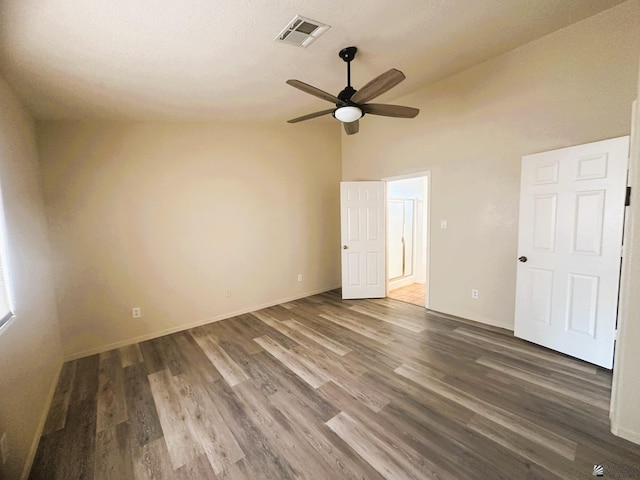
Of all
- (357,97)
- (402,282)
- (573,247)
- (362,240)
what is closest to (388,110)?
(357,97)

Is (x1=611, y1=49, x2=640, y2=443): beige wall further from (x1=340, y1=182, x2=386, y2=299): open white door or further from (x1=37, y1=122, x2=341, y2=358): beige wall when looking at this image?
(x1=37, y1=122, x2=341, y2=358): beige wall

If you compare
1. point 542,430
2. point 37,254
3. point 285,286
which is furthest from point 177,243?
point 542,430

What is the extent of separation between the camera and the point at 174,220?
10.9ft

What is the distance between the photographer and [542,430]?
1639 millimetres

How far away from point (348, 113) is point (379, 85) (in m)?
0.35

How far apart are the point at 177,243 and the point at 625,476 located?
4.23m

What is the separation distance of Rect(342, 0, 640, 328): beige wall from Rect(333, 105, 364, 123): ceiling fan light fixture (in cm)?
177

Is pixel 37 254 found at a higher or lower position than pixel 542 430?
higher

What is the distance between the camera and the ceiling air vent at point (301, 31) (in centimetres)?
184

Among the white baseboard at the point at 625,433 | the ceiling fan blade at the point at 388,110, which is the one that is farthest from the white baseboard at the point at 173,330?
the white baseboard at the point at 625,433

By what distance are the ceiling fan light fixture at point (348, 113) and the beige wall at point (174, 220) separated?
2068mm

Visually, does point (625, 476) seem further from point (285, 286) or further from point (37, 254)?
point (37, 254)

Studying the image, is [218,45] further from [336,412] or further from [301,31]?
[336,412]

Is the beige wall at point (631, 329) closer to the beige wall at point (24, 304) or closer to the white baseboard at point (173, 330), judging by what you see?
the beige wall at point (24, 304)
